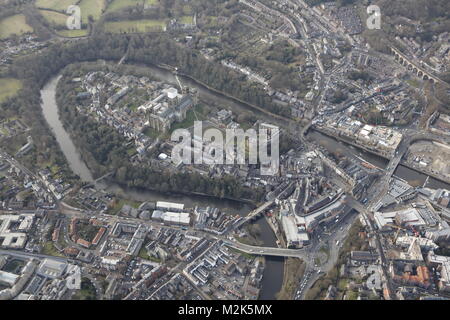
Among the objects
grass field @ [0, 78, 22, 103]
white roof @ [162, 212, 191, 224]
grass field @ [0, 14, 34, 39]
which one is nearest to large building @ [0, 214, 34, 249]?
white roof @ [162, 212, 191, 224]

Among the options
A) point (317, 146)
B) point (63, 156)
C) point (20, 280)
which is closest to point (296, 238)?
point (317, 146)

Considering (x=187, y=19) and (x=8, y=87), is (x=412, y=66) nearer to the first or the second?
(x=187, y=19)

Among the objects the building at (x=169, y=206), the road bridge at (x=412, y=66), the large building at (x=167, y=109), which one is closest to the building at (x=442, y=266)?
the building at (x=169, y=206)

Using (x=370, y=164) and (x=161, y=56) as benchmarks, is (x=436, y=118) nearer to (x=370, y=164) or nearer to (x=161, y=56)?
(x=370, y=164)

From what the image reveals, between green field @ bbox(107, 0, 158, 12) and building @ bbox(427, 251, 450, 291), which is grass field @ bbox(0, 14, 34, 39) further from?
building @ bbox(427, 251, 450, 291)

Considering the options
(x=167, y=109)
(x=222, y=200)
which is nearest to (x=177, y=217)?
(x=222, y=200)
